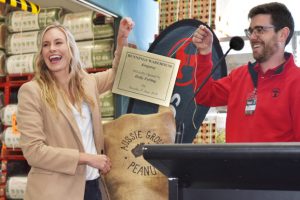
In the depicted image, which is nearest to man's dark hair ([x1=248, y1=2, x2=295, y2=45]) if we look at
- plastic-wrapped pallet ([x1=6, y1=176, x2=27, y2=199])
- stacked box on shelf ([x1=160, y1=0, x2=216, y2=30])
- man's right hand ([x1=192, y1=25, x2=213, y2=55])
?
man's right hand ([x1=192, y1=25, x2=213, y2=55])

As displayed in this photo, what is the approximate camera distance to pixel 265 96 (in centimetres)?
188

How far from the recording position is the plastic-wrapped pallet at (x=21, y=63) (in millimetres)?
5312

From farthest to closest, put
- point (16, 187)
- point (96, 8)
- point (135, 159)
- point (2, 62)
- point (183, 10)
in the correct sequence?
point (2, 62), point (16, 187), point (96, 8), point (183, 10), point (135, 159)

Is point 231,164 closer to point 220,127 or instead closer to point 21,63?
point 220,127

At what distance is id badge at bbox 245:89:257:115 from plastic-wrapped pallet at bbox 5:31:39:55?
388 centimetres

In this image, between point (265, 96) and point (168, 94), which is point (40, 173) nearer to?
point (168, 94)

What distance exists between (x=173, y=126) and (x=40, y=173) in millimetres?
689

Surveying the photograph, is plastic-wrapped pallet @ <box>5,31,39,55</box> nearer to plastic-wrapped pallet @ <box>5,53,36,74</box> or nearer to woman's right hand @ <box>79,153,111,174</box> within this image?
plastic-wrapped pallet @ <box>5,53,36,74</box>

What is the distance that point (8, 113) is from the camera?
536cm

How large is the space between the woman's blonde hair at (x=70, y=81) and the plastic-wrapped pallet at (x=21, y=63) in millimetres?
3370

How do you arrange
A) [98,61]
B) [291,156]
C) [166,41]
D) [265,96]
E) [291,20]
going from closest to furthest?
[291,156] < [265,96] < [291,20] < [166,41] < [98,61]

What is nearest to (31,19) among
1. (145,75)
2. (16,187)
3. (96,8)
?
(96,8)

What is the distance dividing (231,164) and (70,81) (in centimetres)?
137

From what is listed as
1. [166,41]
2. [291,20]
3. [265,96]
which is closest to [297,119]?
[265,96]
